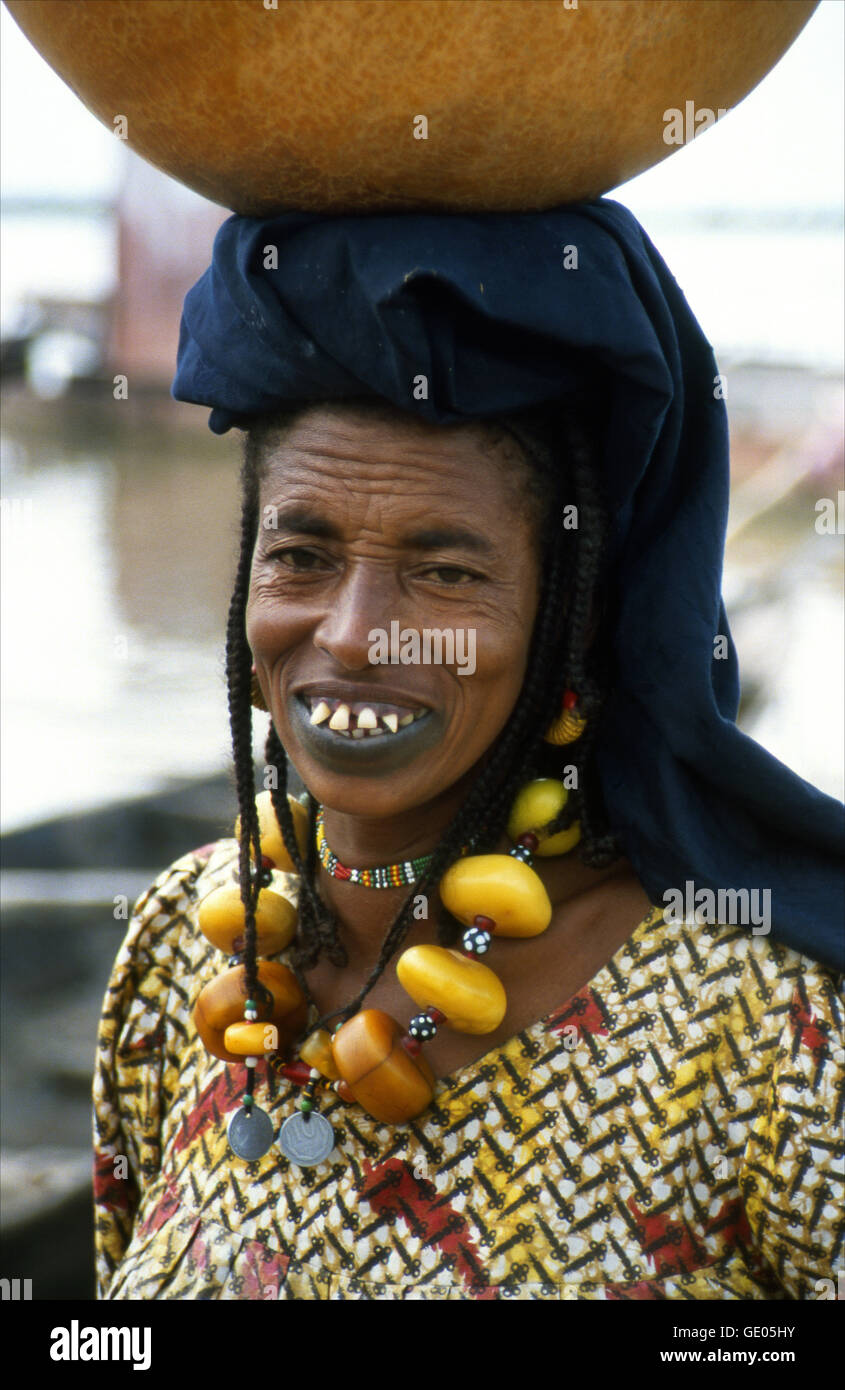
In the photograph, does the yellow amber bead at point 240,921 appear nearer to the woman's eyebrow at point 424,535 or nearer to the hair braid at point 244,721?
the hair braid at point 244,721

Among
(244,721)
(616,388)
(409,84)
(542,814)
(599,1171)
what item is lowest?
(599,1171)

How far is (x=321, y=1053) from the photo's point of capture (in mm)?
2088

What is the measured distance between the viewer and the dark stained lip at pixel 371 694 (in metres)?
1.91

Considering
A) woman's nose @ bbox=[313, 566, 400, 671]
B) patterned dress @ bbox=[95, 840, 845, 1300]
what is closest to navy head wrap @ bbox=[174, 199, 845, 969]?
patterned dress @ bbox=[95, 840, 845, 1300]

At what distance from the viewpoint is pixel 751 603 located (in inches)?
389

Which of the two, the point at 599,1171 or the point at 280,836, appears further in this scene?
the point at 280,836

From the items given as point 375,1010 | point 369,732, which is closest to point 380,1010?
point 375,1010

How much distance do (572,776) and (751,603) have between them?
26.4 feet

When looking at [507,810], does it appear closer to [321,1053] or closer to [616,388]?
[321,1053]

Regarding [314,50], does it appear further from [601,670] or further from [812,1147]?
[812,1147]

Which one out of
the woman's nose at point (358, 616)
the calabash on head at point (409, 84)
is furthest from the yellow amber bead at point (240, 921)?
the calabash on head at point (409, 84)

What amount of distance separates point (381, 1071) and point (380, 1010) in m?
0.16

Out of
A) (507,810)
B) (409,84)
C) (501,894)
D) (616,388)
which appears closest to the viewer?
(409,84)
